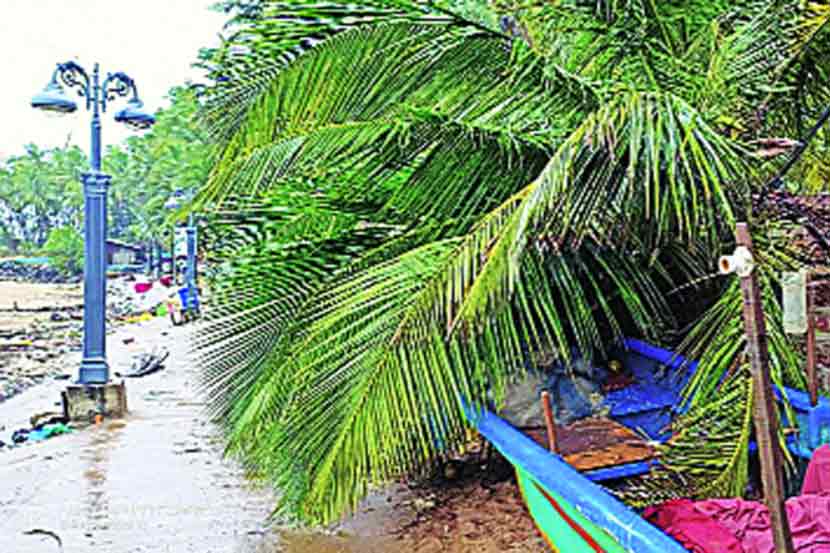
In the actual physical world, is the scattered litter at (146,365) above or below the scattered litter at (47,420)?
below

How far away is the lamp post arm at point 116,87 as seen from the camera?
8.82 metres

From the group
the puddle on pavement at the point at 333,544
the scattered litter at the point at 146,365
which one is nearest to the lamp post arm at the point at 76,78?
the scattered litter at the point at 146,365

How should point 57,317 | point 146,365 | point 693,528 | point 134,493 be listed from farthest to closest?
point 57,317 → point 146,365 → point 134,493 → point 693,528

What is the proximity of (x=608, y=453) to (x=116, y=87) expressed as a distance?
701 centimetres

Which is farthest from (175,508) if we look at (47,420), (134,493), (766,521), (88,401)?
(47,420)

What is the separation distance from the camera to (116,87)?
8.93 meters

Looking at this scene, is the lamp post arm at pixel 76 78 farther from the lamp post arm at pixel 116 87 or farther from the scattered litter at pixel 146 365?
the scattered litter at pixel 146 365

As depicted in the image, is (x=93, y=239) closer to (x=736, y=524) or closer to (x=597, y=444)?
(x=597, y=444)

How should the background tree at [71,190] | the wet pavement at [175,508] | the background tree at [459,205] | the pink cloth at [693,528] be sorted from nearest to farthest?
the pink cloth at [693,528] → the background tree at [459,205] → the wet pavement at [175,508] → the background tree at [71,190]

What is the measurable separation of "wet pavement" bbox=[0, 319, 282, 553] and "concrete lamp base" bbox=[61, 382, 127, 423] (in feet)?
0.55

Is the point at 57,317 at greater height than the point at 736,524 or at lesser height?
lesser

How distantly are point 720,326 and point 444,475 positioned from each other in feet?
7.98

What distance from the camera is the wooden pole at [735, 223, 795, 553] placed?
1.61 metres

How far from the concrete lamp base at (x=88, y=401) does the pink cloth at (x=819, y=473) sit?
6558 millimetres
